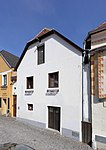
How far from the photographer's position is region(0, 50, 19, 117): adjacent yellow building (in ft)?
72.0

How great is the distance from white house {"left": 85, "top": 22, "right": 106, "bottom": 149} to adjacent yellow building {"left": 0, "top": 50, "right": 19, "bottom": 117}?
1237 cm

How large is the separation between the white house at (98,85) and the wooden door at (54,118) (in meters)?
4.03

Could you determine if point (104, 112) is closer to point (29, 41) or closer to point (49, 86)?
point (49, 86)

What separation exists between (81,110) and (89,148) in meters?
2.16

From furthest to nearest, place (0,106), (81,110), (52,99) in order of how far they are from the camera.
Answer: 1. (0,106)
2. (52,99)
3. (81,110)

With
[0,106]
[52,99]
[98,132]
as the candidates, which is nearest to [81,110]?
[98,132]

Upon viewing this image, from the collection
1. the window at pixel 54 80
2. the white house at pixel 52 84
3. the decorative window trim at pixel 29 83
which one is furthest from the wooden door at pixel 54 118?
the decorative window trim at pixel 29 83

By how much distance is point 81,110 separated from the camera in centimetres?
1131

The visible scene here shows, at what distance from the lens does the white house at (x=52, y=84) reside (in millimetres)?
12023

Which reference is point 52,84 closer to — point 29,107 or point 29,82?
point 29,82

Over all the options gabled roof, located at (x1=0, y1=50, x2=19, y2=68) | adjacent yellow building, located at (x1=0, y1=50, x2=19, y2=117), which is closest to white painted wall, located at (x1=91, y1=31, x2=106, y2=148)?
adjacent yellow building, located at (x1=0, y1=50, x2=19, y2=117)

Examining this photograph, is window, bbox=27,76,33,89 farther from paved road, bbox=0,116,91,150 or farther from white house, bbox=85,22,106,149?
white house, bbox=85,22,106,149

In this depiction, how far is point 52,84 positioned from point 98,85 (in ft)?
17.6

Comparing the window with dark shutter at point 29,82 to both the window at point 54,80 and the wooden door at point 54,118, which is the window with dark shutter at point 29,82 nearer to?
the window at point 54,80
